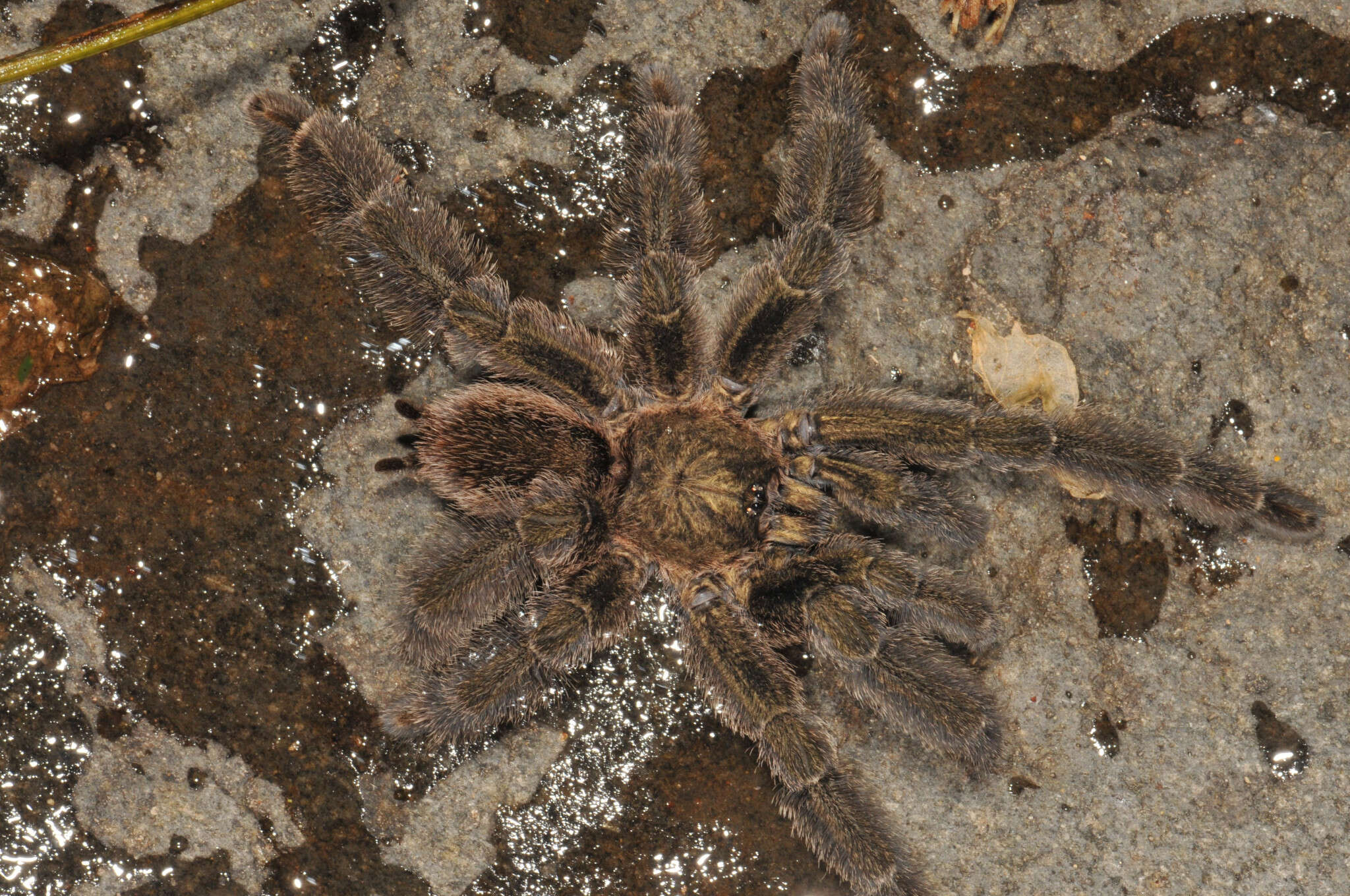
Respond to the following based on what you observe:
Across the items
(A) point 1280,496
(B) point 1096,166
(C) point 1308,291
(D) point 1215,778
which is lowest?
(D) point 1215,778

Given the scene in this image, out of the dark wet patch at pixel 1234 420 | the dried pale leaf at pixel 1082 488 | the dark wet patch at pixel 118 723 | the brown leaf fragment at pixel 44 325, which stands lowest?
the dark wet patch at pixel 118 723

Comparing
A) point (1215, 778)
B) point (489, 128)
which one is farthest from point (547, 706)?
point (1215, 778)

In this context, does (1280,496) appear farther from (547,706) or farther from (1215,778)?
(547,706)

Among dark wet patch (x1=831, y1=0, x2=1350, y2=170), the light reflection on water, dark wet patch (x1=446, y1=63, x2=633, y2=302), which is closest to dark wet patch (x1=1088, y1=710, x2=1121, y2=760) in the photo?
the light reflection on water

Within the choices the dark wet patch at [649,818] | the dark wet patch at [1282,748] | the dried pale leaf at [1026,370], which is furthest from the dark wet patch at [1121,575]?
the dark wet patch at [649,818]

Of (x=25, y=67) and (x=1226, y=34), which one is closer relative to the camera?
(x=25, y=67)

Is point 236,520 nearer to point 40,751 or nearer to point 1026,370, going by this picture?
point 40,751

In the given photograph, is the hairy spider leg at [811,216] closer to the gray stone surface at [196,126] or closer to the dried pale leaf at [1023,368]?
the dried pale leaf at [1023,368]
